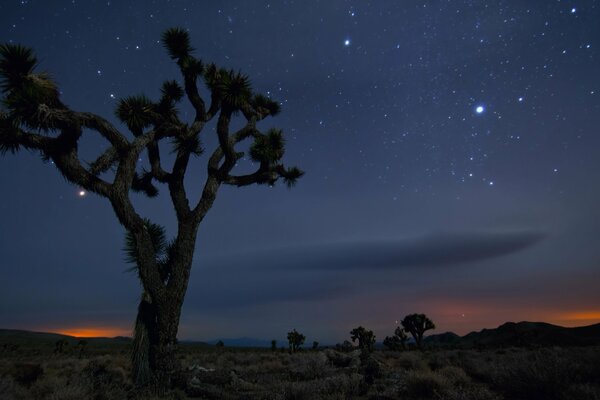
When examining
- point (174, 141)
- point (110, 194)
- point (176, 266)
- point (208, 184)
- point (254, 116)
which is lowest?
point (176, 266)

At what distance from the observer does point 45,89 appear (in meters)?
8.02

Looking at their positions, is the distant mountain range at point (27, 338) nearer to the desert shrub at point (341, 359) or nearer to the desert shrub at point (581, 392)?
the desert shrub at point (341, 359)

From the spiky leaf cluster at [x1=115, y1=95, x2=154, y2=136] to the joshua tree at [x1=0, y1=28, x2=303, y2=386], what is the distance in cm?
3

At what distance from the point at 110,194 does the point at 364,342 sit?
1459 inches

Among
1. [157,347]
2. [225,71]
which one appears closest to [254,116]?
[225,71]

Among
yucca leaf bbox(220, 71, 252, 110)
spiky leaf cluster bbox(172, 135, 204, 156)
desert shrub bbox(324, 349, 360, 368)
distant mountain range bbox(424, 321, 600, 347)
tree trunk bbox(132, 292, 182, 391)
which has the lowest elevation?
distant mountain range bbox(424, 321, 600, 347)

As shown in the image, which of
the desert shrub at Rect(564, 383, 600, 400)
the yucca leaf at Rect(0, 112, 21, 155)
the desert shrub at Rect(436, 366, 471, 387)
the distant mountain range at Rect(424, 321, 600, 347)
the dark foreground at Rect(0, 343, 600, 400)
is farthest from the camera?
the distant mountain range at Rect(424, 321, 600, 347)

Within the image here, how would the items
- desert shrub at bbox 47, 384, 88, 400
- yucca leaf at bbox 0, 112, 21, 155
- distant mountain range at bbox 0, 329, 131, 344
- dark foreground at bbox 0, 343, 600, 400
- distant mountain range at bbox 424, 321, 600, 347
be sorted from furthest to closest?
distant mountain range at bbox 0, 329, 131, 344
distant mountain range at bbox 424, 321, 600, 347
yucca leaf at bbox 0, 112, 21, 155
dark foreground at bbox 0, 343, 600, 400
desert shrub at bbox 47, 384, 88, 400

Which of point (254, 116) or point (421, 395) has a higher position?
point (254, 116)

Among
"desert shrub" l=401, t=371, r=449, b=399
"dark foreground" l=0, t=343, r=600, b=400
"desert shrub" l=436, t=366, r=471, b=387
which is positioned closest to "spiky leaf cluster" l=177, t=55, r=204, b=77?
"dark foreground" l=0, t=343, r=600, b=400

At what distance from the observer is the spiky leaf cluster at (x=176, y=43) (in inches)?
447

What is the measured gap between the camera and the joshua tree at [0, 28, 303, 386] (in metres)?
8.02

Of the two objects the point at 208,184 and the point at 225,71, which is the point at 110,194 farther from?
the point at 225,71

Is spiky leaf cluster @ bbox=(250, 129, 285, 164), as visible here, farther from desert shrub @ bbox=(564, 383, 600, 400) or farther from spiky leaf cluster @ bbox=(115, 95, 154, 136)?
desert shrub @ bbox=(564, 383, 600, 400)
